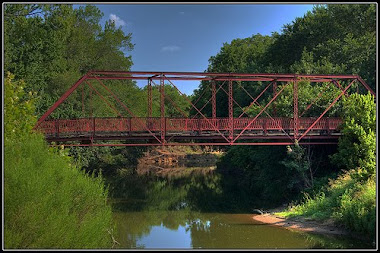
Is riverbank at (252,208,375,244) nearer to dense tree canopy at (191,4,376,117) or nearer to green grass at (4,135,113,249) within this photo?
dense tree canopy at (191,4,376,117)

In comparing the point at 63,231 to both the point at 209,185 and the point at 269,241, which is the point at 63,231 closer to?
the point at 269,241

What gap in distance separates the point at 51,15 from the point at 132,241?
983 inches

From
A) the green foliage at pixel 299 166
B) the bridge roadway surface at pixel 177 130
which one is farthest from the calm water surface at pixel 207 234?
the bridge roadway surface at pixel 177 130

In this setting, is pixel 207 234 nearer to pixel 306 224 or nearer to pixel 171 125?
pixel 306 224

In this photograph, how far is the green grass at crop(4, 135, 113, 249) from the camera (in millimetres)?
10773

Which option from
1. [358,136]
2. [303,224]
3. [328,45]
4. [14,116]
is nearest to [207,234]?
[303,224]

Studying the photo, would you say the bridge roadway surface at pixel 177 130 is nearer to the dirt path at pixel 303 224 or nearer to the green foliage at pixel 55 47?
the dirt path at pixel 303 224

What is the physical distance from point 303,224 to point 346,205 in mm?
3095

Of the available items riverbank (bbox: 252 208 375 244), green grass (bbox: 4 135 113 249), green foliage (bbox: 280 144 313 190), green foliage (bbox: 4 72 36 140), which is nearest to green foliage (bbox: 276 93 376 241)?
riverbank (bbox: 252 208 375 244)

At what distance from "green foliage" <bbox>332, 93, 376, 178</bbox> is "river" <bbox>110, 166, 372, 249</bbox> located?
697 cm

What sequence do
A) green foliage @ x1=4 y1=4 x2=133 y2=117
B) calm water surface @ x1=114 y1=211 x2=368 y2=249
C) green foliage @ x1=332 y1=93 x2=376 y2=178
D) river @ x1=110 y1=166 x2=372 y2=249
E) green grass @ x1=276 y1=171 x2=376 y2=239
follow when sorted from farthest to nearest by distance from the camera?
green foliage @ x1=4 y1=4 x2=133 y2=117, green foliage @ x1=332 y1=93 x2=376 y2=178, river @ x1=110 y1=166 x2=372 y2=249, calm water surface @ x1=114 y1=211 x2=368 y2=249, green grass @ x1=276 y1=171 x2=376 y2=239

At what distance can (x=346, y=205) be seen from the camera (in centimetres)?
2109

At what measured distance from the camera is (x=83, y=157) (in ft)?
131

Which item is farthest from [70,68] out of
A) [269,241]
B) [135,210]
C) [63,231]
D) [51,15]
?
[63,231]
